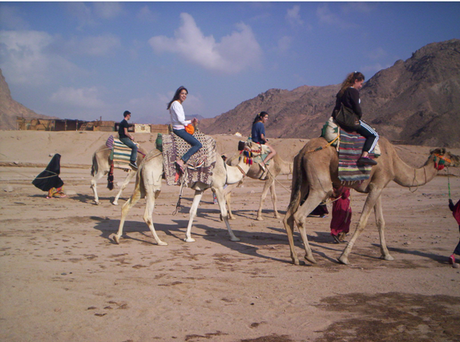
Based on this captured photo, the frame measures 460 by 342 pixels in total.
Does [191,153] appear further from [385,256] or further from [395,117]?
[395,117]

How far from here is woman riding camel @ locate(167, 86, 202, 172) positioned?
839 centimetres

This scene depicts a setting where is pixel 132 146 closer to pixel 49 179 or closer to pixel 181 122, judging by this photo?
pixel 49 179

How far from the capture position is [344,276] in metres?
Answer: 6.03

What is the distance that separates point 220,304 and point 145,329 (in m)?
1.11

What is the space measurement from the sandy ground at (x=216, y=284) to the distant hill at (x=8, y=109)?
102 meters

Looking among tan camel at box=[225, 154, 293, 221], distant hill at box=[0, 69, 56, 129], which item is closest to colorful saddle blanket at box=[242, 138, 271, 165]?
tan camel at box=[225, 154, 293, 221]

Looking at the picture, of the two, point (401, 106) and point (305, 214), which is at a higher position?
point (401, 106)

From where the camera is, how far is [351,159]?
6848 millimetres

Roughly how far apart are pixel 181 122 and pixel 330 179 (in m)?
3.67

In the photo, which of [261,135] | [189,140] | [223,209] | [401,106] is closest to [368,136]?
[223,209]

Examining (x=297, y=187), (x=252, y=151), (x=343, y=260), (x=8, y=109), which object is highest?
(x=8, y=109)

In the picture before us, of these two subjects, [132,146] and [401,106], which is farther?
[401,106]

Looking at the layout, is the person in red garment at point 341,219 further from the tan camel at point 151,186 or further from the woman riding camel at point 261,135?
the woman riding camel at point 261,135

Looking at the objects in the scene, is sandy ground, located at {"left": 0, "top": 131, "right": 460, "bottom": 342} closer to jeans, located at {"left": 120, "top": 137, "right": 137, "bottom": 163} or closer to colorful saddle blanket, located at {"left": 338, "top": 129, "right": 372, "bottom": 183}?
colorful saddle blanket, located at {"left": 338, "top": 129, "right": 372, "bottom": 183}
